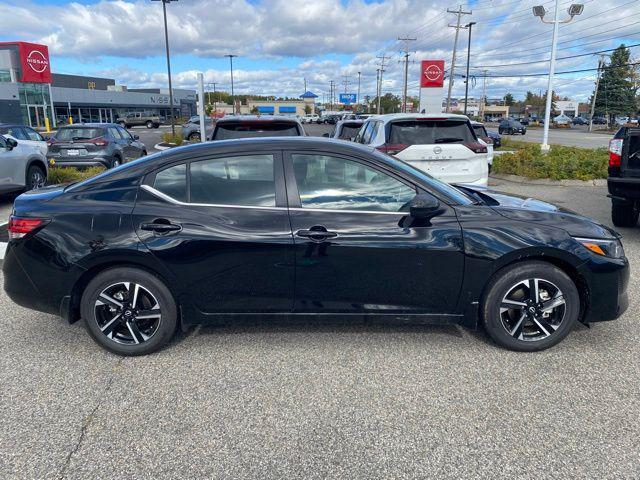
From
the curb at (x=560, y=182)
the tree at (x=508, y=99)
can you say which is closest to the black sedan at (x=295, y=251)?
the curb at (x=560, y=182)

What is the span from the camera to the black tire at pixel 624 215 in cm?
774

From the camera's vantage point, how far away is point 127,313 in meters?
3.75

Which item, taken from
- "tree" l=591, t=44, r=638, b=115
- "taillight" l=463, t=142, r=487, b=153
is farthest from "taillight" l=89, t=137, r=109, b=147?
"tree" l=591, t=44, r=638, b=115

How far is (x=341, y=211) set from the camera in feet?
12.1

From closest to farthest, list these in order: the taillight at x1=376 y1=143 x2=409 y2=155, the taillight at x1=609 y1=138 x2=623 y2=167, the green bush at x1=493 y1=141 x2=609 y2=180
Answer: the taillight at x1=609 y1=138 x2=623 y2=167 → the taillight at x1=376 y1=143 x2=409 y2=155 → the green bush at x1=493 y1=141 x2=609 y2=180

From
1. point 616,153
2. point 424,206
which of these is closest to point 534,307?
point 424,206

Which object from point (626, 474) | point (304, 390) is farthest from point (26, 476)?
point (626, 474)

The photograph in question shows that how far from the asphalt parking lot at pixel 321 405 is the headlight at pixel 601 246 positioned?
76 centimetres

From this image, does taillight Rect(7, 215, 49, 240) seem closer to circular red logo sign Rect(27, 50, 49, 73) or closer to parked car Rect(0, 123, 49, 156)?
parked car Rect(0, 123, 49, 156)

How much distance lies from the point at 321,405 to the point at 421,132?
18.5 ft

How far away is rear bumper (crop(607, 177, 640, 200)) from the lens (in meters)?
6.69

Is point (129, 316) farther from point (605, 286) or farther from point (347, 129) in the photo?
point (347, 129)

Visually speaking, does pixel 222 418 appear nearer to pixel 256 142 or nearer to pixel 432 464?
pixel 432 464

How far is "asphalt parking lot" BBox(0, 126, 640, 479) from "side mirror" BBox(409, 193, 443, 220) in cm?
99
